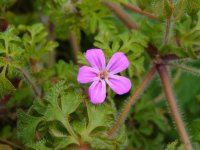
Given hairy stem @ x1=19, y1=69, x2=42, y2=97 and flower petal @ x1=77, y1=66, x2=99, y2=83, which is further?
hairy stem @ x1=19, y1=69, x2=42, y2=97

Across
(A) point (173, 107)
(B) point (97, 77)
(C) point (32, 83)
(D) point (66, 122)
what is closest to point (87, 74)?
(B) point (97, 77)

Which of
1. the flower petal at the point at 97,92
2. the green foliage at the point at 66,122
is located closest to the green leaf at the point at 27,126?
the green foliage at the point at 66,122

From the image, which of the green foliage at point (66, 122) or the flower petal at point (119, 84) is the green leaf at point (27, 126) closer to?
the green foliage at point (66, 122)

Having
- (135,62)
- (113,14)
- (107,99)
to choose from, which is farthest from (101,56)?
(113,14)

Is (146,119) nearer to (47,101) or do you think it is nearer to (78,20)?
(78,20)

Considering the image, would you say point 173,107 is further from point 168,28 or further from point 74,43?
point 74,43

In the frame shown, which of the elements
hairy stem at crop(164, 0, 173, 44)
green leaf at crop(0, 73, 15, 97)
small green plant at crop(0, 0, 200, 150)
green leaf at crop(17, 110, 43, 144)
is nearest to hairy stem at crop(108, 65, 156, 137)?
small green plant at crop(0, 0, 200, 150)

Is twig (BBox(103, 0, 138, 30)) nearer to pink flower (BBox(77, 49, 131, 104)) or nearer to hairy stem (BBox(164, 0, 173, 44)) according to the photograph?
hairy stem (BBox(164, 0, 173, 44))

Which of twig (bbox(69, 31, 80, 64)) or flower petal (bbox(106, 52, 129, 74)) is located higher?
twig (bbox(69, 31, 80, 64))
